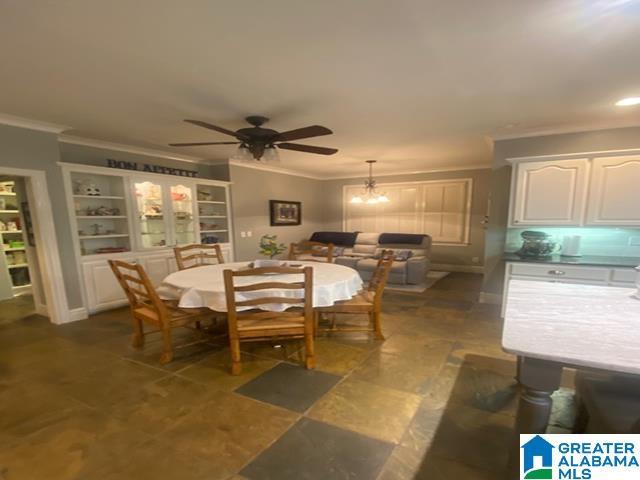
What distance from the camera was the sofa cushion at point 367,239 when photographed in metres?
6.83

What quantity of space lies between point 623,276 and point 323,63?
3.70m

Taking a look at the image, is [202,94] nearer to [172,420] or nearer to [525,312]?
[172,420]

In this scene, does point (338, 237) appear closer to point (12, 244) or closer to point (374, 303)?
point (374, 303)

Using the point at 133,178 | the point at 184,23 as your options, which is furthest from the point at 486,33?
the point at 133,178

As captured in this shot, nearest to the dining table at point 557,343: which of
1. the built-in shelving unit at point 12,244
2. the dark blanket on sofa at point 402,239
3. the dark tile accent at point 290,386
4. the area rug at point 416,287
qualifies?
the dark tile accent at point 290,386

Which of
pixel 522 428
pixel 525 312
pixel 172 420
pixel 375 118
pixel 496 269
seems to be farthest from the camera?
pixel 496 269

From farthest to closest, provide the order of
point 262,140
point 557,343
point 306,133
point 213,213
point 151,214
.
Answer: point 213,213 < point 151,214 < point 262,140 < point 306,133 < point 557,343

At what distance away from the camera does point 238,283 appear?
2646 mm

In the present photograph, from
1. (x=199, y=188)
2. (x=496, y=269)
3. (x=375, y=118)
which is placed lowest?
(x=496, y=269)

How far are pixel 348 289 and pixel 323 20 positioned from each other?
205 cm

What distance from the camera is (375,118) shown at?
3.31 metres

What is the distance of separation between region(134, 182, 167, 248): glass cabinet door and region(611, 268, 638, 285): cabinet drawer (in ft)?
19.3

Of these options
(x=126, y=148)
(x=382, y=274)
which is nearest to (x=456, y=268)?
(x=382, y=274)

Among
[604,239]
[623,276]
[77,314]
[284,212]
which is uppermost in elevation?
[284,212]
